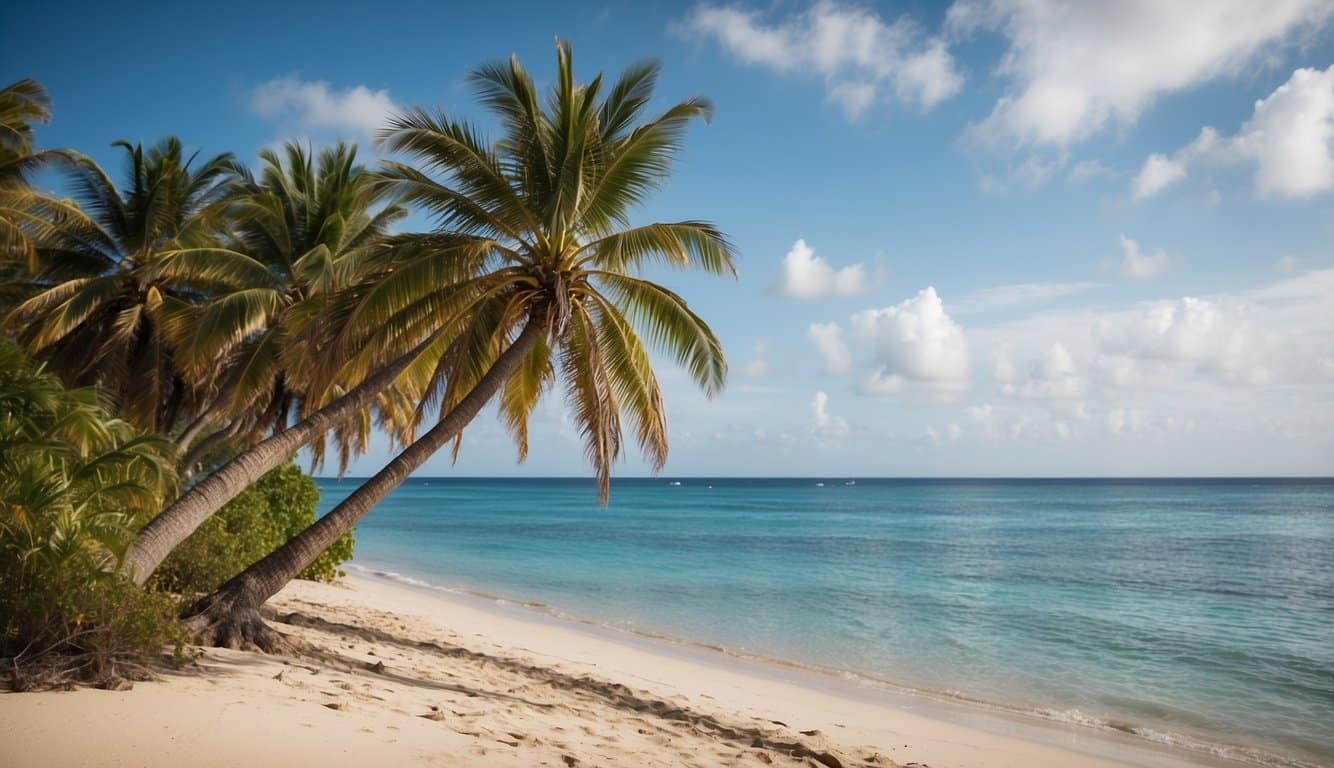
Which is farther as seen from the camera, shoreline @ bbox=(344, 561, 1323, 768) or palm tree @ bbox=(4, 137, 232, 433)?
palm tree @ bbox=(4, 137, 232, 433)

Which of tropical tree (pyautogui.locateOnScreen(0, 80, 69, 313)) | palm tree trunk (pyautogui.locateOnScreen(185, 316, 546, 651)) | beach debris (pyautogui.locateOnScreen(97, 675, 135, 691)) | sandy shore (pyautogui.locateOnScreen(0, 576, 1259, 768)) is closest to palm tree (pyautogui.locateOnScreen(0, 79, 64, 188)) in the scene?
tropical tree (pyautogui.locateOnScreen(0, 80, 69, 313))

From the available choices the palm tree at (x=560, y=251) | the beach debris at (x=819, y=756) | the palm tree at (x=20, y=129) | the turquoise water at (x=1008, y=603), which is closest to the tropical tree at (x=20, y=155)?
the palm tree at (x=20, y=129)

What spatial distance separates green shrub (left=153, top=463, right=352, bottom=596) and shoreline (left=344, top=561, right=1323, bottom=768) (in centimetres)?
521

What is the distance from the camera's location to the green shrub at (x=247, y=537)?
32.2ft

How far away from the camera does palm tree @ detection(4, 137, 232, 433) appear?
1428 centimetres

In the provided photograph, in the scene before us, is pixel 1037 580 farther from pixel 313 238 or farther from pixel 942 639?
pixel 313 238

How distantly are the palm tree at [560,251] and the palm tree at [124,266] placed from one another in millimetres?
6937

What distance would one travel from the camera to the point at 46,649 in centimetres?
547

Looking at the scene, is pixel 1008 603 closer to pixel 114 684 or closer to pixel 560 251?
pixel 560 251

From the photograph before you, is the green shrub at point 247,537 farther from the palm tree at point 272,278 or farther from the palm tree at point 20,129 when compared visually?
the palm tree at point 20,129

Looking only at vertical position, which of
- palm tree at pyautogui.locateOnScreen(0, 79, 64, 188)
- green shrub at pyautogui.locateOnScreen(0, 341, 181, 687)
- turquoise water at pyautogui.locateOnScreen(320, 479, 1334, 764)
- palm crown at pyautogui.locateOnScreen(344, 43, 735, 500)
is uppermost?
palm tree at pyautogui.locateOnScreen(0, 79, 64, 188)

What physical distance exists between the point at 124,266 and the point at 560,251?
10200 mm

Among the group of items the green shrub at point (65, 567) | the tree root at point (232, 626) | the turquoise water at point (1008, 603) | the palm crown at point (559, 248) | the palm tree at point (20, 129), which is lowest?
the turquoise water at point (1008, 603)

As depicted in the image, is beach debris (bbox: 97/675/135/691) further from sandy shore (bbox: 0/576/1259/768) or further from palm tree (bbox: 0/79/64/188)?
palm tree (bbox: 0/79/64/188)
